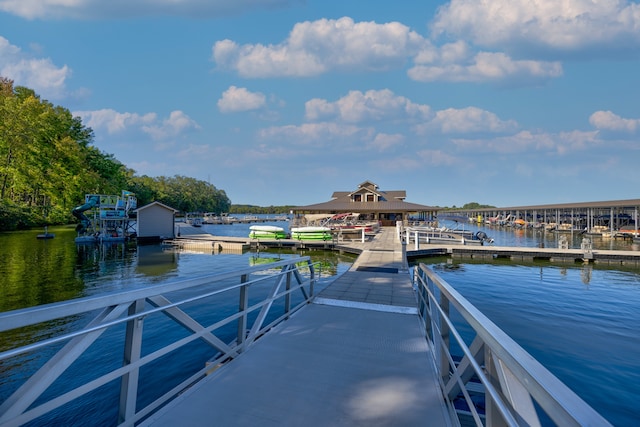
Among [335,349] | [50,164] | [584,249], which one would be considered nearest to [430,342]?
[335,349]

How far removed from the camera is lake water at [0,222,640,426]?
576 centimetres

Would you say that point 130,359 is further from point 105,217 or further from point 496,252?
point 105,217

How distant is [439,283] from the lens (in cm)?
336

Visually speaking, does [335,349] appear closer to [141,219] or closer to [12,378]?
[12,378]

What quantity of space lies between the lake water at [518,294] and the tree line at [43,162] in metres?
17.5

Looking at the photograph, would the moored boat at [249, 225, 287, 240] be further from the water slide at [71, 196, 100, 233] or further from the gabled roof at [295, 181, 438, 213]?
the water slide at [71, 196, 100, 233]

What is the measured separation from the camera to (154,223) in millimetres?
30359

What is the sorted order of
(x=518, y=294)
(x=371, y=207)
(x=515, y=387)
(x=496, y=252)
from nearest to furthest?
(x=515, y=387) < (x=518, y=294) < (x=496, y=252) < (x=371, y=207)

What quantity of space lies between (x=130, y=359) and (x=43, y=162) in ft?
157

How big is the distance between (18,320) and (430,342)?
4.35 meters

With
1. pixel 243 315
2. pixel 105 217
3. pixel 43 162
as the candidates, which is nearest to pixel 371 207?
pixel 105 217

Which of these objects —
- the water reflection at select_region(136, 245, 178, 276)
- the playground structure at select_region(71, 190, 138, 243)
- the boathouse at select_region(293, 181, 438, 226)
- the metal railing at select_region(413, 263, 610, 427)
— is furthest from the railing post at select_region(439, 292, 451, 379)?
the boathouse at select_region(293, 181, 438, 226)

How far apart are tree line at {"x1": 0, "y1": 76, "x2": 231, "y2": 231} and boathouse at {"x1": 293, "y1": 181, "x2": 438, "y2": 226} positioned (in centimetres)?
2932

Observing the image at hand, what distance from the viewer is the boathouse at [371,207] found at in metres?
36.7
